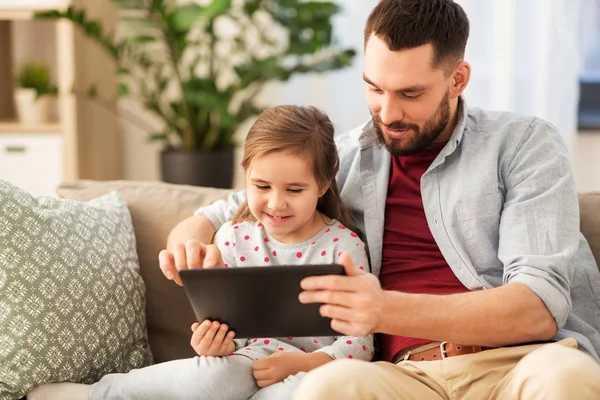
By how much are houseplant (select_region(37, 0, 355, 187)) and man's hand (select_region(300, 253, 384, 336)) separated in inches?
72.2

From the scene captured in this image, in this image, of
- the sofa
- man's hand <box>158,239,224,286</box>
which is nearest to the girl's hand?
man's hand <box>158,239,224,286</box>

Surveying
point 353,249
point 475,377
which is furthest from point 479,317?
point 353,249

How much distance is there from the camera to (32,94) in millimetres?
3379

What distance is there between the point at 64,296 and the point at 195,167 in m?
1.64

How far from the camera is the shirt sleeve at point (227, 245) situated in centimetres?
179

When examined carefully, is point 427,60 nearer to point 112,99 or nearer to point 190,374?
point 190,374

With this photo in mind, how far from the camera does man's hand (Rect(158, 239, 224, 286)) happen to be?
1559mm

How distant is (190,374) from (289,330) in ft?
0.76

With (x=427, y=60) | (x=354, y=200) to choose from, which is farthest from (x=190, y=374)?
(x=427, y=60)

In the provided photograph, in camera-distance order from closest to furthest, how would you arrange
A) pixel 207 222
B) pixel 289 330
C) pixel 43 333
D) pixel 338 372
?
pixel 338 372 < pixel 289 330 < pixel 43 333 < pixel 207 222

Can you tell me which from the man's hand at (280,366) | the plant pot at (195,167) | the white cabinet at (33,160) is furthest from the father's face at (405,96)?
the white cabinet at (33,160)

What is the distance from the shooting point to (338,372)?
1352 mm

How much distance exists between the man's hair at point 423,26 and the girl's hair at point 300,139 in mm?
218

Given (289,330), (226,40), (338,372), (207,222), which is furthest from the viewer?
(226,40)
